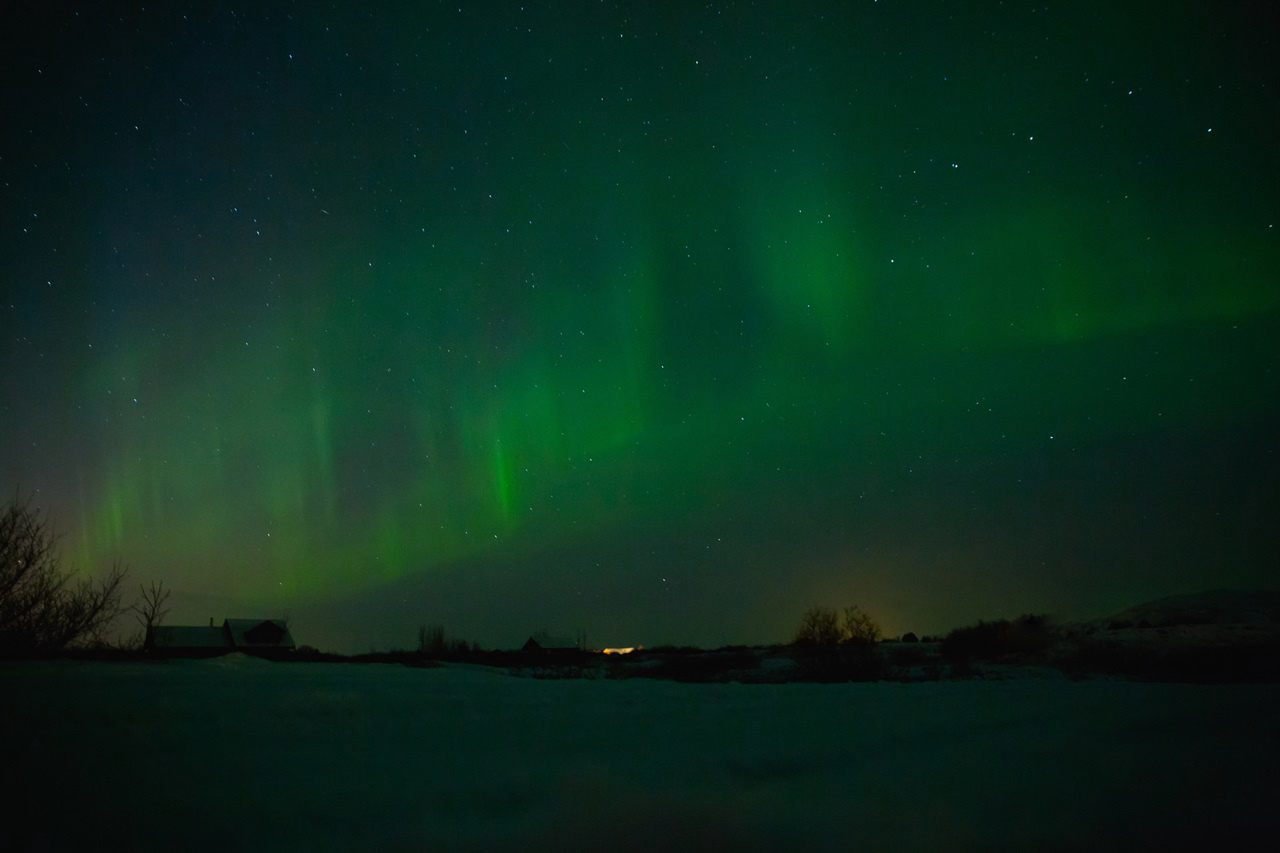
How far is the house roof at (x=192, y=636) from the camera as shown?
33.4 meters

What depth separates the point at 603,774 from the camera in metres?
1.33

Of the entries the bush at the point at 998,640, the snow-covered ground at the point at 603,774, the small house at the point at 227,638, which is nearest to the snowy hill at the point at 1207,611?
the bush at the point at 998,640

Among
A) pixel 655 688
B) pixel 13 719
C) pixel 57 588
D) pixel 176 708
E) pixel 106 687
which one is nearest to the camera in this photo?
pixel 13 719

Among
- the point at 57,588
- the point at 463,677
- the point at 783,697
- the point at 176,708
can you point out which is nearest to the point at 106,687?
the point at 176,708

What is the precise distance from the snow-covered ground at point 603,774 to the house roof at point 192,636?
38643mm

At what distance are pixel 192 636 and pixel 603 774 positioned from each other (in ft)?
140

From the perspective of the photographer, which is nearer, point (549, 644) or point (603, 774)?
point (603, 774)

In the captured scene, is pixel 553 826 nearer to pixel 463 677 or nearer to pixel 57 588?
pixel 463 677

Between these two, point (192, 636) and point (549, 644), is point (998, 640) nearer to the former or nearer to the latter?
point (549, 644)

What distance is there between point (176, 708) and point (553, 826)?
4.55 ft

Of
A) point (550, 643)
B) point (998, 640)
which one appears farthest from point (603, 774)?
point (550, 643)

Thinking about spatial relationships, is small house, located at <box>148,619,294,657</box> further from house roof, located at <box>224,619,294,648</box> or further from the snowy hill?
the snowy hill

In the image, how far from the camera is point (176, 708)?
1856mm

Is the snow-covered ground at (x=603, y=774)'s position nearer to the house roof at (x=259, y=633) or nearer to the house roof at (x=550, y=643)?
the house roof at (x=259, y=633)
